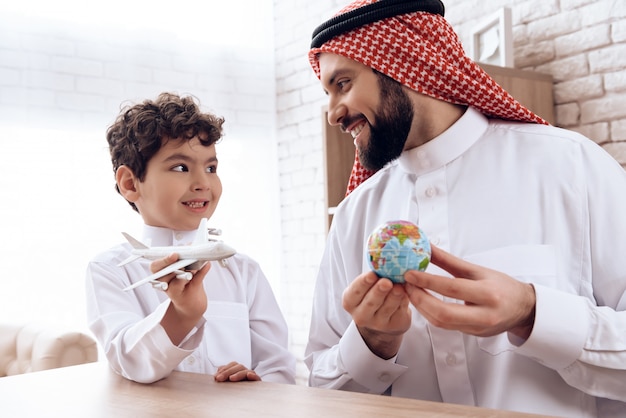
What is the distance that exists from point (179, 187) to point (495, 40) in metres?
1.97

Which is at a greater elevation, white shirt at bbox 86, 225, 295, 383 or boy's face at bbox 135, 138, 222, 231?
boy's face at bbox 135, 138, 222, 231

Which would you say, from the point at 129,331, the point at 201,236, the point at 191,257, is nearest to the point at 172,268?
the point at 191,257

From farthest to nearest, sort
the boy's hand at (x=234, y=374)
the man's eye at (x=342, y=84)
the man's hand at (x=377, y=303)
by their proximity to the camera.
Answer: the man's eye at (x=342, y=84) → the boy's hand at (x=234, y=374) → the man's hand at (x=377, y=303)

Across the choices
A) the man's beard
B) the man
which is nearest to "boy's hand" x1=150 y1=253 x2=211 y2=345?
the man

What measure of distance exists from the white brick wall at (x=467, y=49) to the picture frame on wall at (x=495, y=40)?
15 cm

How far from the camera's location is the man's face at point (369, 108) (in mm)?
1605

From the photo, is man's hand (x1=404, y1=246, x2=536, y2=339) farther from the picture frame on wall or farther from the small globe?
the picture frame on wall

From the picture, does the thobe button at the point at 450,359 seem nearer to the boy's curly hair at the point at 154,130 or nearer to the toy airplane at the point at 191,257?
the toy airplane at the point at 191,257

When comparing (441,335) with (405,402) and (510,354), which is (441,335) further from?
(405,402)

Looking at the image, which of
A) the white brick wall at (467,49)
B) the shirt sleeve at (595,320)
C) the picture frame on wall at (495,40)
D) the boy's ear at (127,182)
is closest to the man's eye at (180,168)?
the boy's ear at (127,182)

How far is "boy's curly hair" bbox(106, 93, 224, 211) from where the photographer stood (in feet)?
5.93

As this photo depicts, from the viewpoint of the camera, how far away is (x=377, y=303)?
114cm

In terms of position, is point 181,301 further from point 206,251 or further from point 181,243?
point 181,243

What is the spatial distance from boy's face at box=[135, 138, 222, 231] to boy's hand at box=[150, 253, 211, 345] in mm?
420
